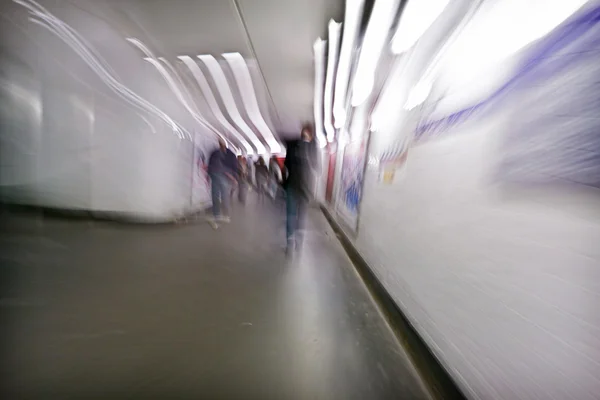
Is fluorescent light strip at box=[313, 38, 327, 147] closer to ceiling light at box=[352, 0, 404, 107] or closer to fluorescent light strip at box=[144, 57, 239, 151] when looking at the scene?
ceiling light at box=[352, 0, 404, 107]

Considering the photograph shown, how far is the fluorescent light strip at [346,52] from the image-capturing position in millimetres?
1462

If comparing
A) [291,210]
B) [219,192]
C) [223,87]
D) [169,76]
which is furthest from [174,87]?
[291,210]

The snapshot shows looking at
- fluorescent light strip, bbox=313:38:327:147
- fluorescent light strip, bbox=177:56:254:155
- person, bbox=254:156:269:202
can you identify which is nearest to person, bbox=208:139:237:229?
fluorescent light strip, bbox=177:56:254:155

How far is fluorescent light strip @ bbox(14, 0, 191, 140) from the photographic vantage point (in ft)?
4.87

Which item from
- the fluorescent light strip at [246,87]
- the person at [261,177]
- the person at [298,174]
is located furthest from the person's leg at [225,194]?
the person at [261,177]

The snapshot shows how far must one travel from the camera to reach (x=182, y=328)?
44.3 inches

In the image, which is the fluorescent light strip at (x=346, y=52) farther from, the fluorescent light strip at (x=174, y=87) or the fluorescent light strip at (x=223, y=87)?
the fluorescent light strip at (x=174, y=87)

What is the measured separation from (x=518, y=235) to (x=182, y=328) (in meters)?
1.27

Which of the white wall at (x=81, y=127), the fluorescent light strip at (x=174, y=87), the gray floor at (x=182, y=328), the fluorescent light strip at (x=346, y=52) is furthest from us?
the fluorescent light strip at (x=174, y=87)

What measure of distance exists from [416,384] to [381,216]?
1.17 metres

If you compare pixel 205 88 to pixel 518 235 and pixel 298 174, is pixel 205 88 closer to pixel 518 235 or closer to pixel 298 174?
pixel 298 174

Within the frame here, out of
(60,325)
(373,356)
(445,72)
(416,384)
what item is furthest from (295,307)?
(445,72)

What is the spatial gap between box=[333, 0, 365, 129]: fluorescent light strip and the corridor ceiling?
0.10 m

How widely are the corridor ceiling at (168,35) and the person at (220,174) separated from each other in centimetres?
87
